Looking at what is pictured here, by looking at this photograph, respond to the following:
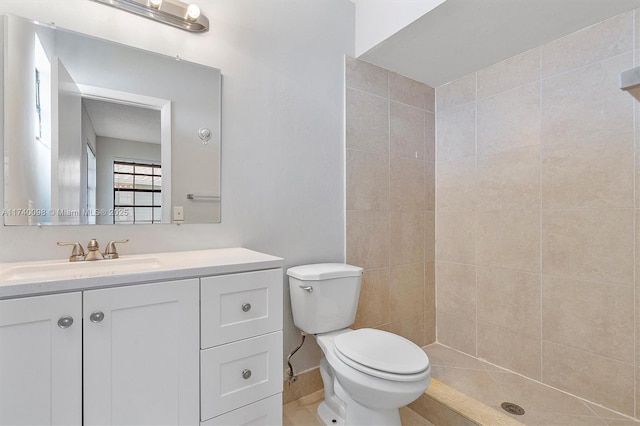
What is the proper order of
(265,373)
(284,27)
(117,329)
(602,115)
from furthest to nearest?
(284,27) < (602,115) < (265,373) < (117,329)

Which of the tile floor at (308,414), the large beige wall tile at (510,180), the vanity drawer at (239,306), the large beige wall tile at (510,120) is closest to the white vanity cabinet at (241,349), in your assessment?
the vanity drawer at (239,306)

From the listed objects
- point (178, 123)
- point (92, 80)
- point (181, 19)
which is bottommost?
point (178, 123)

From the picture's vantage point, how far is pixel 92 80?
127 cm

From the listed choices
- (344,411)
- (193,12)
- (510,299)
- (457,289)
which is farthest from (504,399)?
(193,12)

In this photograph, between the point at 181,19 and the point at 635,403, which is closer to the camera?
the point at 181,19

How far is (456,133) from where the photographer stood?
2355mm

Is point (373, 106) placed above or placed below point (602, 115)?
above

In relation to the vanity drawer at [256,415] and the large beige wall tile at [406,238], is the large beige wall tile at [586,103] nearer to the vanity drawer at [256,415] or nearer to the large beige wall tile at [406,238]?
the large beige wall tile at [406,238]

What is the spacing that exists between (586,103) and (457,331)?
169 cm

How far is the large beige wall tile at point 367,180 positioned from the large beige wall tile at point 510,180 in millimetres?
690

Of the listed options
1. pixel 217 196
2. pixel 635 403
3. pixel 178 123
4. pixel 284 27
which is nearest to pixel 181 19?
pixel 178 123

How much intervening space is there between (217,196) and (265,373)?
847mm

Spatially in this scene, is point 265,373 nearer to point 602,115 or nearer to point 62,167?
point 62,167

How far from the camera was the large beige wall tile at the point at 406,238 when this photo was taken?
2.21m
